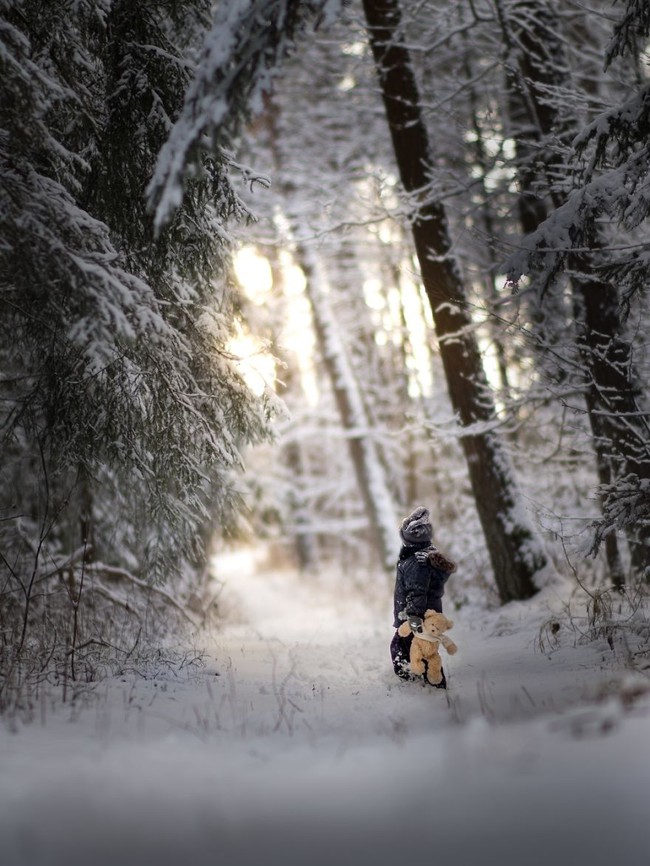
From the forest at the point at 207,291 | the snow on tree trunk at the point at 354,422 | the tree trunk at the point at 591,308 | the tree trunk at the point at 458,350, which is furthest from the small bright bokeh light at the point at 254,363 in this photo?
the snow on tree trunk at the point at 354,422

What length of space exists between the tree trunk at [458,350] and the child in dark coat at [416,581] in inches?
110

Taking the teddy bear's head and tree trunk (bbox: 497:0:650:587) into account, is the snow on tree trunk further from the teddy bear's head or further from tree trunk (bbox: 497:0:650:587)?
the teddy bear's head

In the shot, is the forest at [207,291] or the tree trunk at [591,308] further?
the tree trunk at [591,308]

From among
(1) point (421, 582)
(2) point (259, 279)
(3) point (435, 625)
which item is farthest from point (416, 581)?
(2) point (259, 279)

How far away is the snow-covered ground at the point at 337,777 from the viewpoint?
2.58m

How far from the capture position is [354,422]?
46.6 ft

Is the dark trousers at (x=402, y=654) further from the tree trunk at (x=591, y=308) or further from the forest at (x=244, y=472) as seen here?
the tree trunk at (x=591, y=308)

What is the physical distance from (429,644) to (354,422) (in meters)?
9.47

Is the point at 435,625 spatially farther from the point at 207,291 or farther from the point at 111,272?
the point at 207,291

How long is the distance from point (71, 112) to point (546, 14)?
6413 mm

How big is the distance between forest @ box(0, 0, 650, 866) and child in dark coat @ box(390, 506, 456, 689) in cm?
35

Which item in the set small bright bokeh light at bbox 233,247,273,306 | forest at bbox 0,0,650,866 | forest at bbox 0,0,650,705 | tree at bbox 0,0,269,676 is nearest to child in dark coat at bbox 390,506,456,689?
forest at bbox 0,0,650,866

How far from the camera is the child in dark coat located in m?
5.13

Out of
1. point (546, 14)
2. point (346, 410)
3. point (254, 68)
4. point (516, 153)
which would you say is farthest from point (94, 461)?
point (346, 410)
